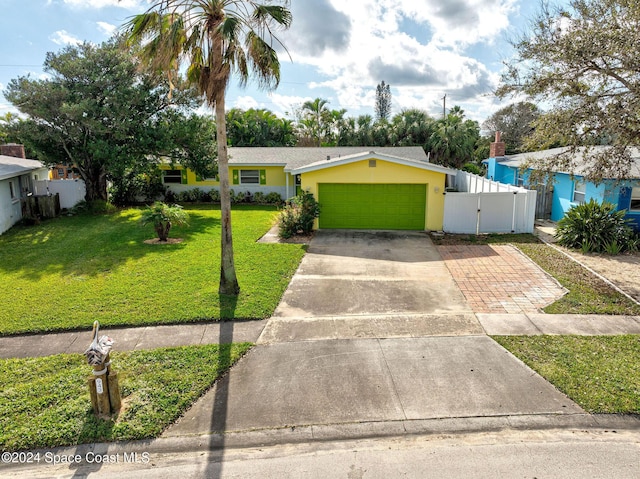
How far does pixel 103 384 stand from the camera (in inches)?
231

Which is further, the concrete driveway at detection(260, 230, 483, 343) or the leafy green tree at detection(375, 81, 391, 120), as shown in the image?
the leafy green tree at detection(375, 81, 391, 120)

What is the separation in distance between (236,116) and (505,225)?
27620 mm

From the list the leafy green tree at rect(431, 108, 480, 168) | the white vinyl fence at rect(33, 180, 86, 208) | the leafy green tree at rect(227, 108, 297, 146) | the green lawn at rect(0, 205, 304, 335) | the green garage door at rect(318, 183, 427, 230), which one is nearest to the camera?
the green lawn at rect(0, 205, 304, 335)

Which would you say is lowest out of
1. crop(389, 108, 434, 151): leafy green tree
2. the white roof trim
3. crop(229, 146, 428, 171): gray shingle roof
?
the white roof trim

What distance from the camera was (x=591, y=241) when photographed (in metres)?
14.1

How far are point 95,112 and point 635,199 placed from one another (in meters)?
21.5

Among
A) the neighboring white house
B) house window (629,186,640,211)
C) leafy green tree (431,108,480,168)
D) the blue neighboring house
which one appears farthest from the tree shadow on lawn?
leafy green tree (431,108,480,168)

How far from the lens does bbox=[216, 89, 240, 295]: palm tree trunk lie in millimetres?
9430

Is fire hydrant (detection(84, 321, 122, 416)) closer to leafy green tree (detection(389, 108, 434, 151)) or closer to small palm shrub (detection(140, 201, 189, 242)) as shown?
small palm shrub (detection(140, 201, 189, 242))

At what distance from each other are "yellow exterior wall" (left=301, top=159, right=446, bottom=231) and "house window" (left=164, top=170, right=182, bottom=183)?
1173 cm

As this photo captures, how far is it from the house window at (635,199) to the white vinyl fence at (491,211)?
3.11 m

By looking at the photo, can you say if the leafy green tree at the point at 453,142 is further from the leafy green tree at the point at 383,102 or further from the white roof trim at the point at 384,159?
the leafy green tree at the point at 383,102

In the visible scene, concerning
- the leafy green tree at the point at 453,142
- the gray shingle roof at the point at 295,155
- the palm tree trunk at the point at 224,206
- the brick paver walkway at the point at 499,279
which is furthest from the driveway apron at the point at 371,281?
the leafy green tree at the point at 453,142

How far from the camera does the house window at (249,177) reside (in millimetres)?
26047
